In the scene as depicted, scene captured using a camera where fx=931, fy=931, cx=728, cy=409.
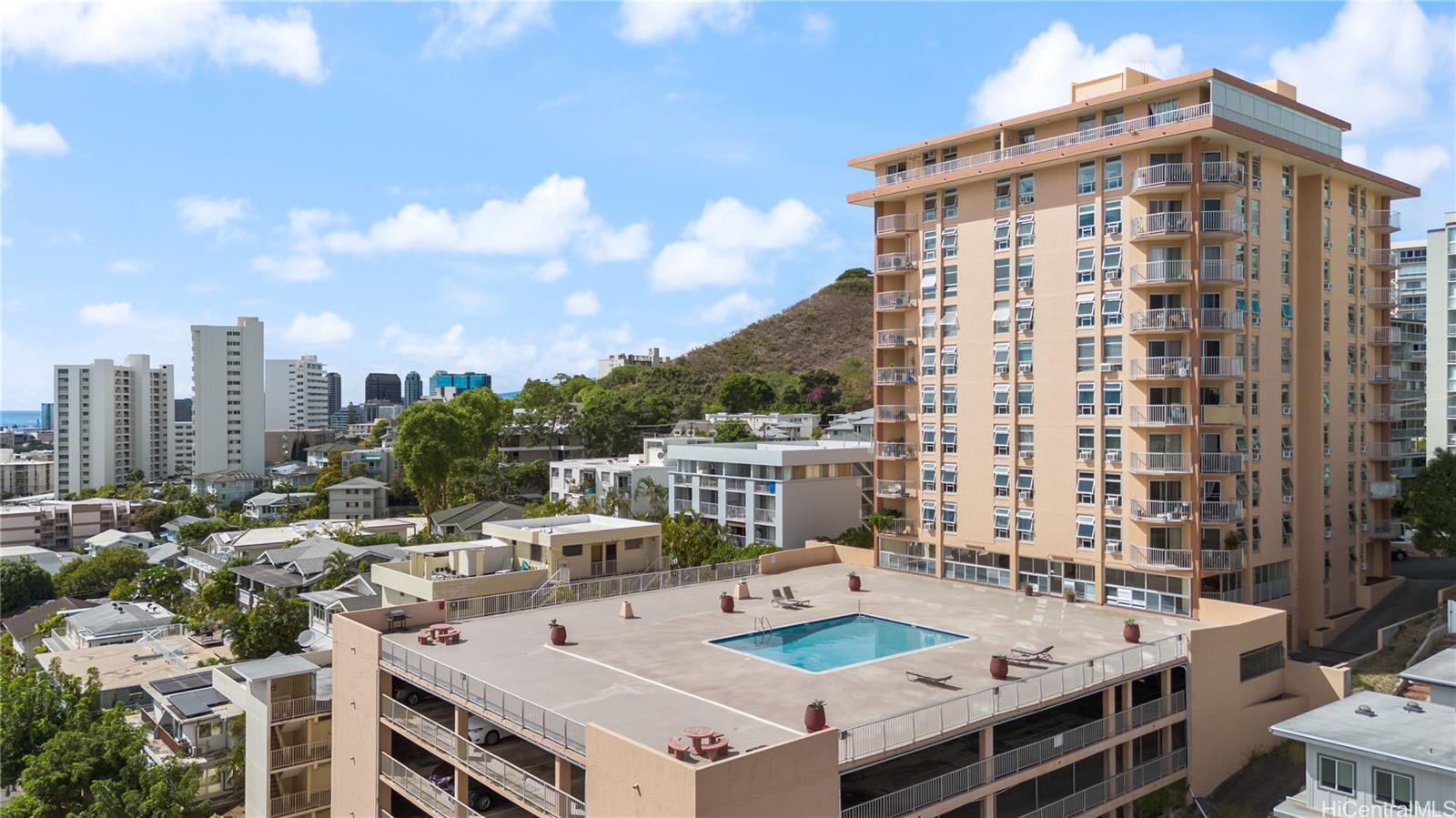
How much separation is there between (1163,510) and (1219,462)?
2915mm

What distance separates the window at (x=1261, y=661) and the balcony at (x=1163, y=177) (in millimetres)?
16360

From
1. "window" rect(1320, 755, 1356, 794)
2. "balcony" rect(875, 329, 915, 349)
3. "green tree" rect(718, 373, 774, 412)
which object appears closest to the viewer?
"window" rect(1320, 755, 1356, 794)

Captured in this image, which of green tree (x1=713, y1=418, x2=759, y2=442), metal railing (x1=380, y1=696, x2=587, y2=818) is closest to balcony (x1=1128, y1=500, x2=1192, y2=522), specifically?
metal railing (x1=380, y1=696, x2=587, y2=818)

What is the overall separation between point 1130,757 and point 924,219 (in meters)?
24.7

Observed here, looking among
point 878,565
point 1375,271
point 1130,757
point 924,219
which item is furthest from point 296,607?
point 1375,271

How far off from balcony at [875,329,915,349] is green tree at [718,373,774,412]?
7505 cm

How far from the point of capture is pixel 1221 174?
34.2 metres

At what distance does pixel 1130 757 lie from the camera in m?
27.0

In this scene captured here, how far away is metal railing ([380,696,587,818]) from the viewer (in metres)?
20.7

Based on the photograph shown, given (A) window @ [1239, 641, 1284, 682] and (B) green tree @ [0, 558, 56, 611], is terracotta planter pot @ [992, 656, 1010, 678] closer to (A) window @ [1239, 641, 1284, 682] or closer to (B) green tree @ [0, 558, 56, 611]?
(A) window @ [1239, 641, 1284, 682]

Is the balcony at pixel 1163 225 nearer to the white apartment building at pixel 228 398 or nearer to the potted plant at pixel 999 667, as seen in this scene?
the potted plant at pixel 999 667

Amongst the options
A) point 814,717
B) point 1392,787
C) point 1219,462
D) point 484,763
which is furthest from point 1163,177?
point 484,763

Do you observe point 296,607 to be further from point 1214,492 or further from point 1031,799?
point 1214,492

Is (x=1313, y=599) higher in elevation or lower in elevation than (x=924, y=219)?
lower
